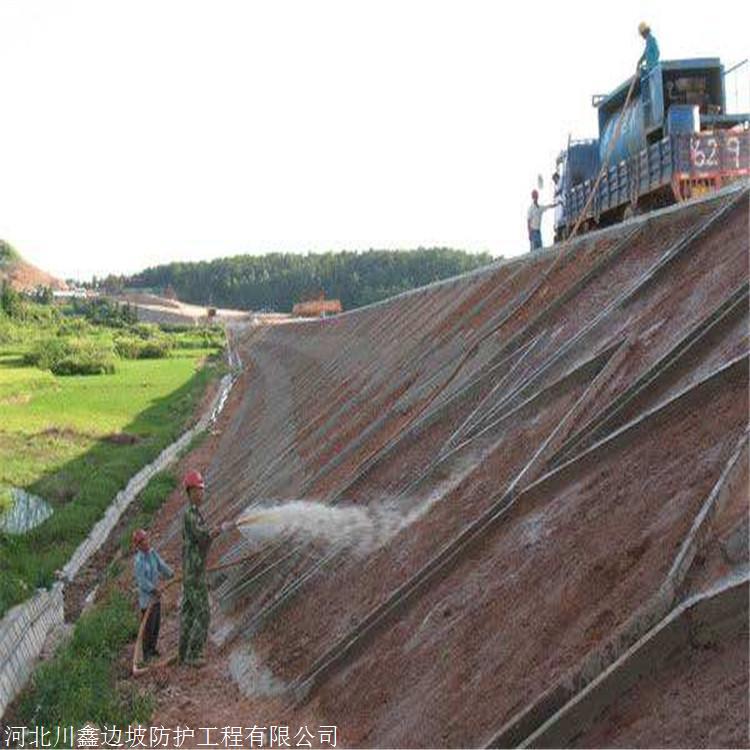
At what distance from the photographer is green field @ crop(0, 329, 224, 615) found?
15.7m

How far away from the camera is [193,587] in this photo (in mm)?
9234

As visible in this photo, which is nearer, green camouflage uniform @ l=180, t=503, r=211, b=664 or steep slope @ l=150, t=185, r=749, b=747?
steep slope @ l=150, t=185, r=749, b=747

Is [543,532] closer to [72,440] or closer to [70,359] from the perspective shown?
[72,440]

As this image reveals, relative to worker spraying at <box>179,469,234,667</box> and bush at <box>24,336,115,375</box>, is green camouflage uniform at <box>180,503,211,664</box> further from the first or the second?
bush at <box>24,336,115,375</box>

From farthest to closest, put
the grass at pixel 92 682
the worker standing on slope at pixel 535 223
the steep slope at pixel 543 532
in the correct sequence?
1. the worker standing on slope at pixel 535 223
2. the grass at pixel 92 682
3. the steep slope at pixel 543 532

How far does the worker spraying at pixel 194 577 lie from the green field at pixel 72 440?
3422mm

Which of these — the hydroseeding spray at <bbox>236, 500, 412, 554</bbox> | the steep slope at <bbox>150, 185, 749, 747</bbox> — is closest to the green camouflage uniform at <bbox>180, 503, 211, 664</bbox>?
the steep slope at <bbox>150, 185, 749, 747</bbox>

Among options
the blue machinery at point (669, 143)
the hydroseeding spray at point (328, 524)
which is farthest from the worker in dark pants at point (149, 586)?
the blue machinery at point (669, 143)

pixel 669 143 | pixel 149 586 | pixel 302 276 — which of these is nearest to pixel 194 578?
pixel 149 586

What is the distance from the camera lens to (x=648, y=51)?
16891mm

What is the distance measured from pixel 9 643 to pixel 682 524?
321 inches

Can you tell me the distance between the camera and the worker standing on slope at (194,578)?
363 inches

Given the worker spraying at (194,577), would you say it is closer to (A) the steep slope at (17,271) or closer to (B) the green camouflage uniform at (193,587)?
(B) the green camouflage uniform at (193,587)

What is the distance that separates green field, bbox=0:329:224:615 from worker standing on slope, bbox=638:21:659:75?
13.6 metres
